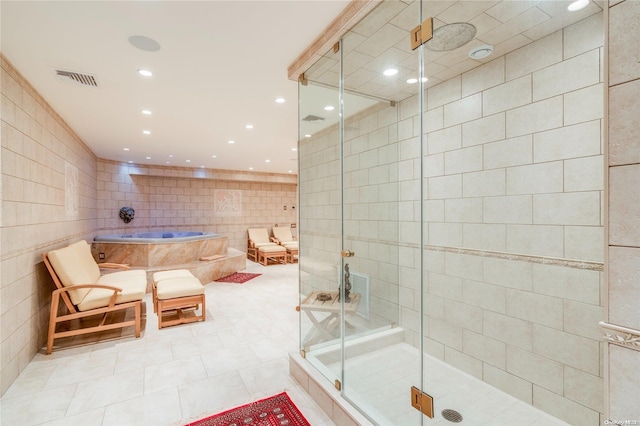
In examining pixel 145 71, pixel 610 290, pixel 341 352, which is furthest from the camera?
pixel 145 71

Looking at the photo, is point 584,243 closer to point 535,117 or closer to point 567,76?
point 535,117

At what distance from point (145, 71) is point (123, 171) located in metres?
5.87

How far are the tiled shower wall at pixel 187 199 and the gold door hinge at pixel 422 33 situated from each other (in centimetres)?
746

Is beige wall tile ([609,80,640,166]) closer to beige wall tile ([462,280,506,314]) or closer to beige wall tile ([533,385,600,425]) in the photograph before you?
beige wall tile ([462,280,506,314])

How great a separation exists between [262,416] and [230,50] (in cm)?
279

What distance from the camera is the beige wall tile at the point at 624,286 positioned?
824 mm

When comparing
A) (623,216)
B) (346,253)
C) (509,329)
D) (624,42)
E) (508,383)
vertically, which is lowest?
(508,383)

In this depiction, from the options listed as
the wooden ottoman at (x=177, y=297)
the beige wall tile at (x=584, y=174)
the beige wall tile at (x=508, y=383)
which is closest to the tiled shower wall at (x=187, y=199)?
the wooden ottoman at (x=177, y=297)

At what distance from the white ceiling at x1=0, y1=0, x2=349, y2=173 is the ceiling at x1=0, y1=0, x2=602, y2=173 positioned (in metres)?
0.01

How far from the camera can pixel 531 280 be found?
2.14 meters

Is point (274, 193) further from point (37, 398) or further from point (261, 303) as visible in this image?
point (37, 398)

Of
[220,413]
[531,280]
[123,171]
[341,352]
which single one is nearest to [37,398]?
[220,413]

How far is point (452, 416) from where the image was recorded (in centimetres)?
207

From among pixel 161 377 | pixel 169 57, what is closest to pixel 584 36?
pixel 169 57
